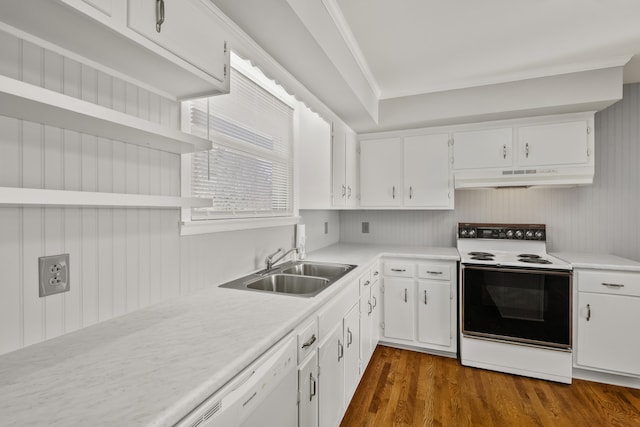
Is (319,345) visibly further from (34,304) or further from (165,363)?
(34,304)

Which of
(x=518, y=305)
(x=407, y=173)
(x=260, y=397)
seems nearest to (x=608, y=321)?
(x=518, y=305)

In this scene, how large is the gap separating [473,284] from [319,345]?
68.9 inches

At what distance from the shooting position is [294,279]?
203 cm

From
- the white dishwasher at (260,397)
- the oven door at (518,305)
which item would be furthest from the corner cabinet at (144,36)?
the oven door at (518,305)

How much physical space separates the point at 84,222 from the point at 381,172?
2.80 metres

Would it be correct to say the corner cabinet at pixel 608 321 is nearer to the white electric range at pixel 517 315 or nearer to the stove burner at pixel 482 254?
the white electric range at pixel 517 315

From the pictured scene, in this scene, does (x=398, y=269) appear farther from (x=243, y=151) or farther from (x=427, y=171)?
(x=243, y=151)

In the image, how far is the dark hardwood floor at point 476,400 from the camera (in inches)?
79.0

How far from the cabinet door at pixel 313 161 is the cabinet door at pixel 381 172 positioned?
77cm

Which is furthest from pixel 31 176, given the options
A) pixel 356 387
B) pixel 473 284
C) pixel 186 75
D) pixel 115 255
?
pixel 473 284

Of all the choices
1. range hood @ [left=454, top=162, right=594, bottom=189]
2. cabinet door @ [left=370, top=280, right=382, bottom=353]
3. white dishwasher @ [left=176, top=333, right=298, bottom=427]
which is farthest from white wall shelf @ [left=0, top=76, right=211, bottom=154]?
range hood @ [left=454, top=162, right=594, bottom=189]

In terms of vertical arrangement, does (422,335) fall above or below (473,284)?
below

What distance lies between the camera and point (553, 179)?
8.86 ft

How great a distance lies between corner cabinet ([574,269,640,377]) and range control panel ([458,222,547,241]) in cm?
64
